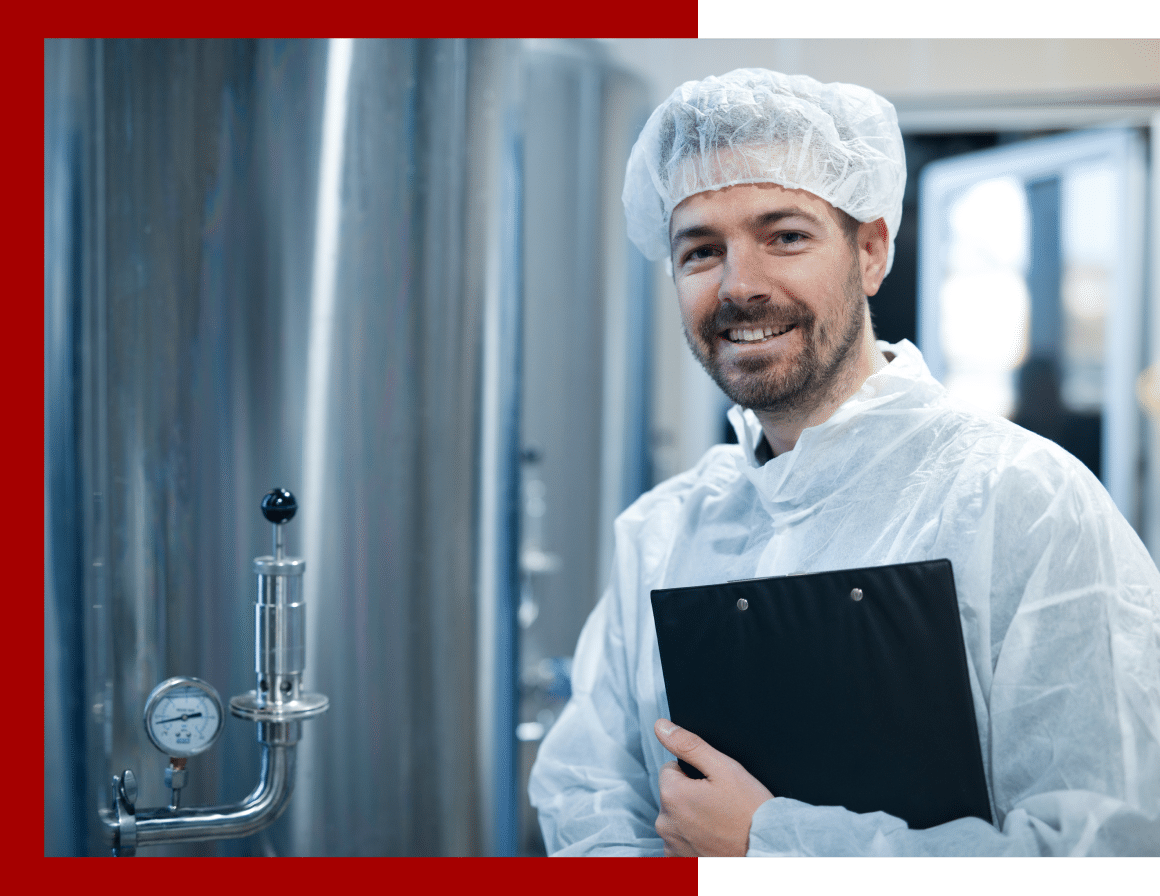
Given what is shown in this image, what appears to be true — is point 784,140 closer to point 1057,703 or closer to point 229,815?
point 1057,703

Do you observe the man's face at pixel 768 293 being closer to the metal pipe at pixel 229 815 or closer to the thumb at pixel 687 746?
the thumb at pixel 687 746

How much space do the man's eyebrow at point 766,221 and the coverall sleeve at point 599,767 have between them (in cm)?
41

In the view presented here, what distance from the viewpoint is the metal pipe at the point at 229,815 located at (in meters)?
0.90

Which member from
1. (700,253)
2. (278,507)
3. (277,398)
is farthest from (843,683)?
(277,398)

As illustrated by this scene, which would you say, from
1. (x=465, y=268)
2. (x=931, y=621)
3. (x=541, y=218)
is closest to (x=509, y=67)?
(x=465, y=268)

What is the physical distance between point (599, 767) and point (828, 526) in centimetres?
36

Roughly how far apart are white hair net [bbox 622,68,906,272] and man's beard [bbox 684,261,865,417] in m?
0.10

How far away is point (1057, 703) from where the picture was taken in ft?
2.26

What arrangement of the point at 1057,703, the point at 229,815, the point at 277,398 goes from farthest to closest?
the point at 277,398
the point at 229,815
the point at 1057,703

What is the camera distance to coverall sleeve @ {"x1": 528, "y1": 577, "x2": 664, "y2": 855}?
2.91 feet
